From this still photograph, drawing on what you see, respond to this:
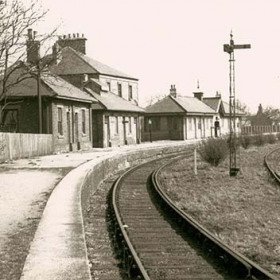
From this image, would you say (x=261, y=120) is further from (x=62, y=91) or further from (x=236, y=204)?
(x=236, y=204)

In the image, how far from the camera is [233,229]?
37.8 ft

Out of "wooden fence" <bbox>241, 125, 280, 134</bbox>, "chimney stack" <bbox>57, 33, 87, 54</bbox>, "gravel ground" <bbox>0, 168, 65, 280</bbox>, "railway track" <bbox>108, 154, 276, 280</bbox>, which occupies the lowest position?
"railway track" <bbox>108, 154, 276, 280</bbox>

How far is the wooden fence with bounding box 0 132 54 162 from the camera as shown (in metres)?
25.2

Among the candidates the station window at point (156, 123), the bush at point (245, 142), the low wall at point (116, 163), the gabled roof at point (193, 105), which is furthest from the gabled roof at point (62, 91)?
the gabled roof at point (193, 105)

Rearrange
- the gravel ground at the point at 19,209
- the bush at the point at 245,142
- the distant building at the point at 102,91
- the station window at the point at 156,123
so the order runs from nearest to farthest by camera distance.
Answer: the gravel ground at the point at 19,209, the distant building at the point at 102,91, the bush at the point at 245,142, the station window at the point at 156,123

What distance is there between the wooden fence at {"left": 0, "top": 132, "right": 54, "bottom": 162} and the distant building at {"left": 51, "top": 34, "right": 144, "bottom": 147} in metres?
9.49

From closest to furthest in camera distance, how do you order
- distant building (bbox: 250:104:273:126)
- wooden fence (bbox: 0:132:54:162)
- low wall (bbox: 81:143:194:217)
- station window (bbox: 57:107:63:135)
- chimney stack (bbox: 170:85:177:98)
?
1. low wall (bbox: 81:143:194:217)
2. wooden fence (bbox: 0:132:54:162)
3. station window (bbox: 57:107:63:135)
4. chimney stack (bbox: 170:85:177:98)
5. distant building (bbox: 250:104:273:126)

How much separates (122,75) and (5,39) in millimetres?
27854

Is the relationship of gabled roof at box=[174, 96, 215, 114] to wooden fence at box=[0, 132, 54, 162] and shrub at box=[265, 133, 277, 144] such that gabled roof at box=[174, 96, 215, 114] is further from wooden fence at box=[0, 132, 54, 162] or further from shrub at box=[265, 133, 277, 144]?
wooden fence at box=[0, 132, 54, 162]

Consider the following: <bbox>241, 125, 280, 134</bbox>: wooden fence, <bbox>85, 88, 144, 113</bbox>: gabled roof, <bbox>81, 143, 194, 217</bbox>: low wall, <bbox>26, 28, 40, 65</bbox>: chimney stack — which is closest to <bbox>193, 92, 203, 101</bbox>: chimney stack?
<bbox>241, 125, 280, 134</bbox>: wooden fence

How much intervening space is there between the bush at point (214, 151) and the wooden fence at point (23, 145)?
28.3 ft

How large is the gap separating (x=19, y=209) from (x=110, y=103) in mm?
32272

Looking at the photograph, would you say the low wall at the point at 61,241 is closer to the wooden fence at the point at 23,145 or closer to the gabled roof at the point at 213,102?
the wooden fence at the point at 23,145

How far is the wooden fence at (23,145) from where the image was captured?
25192 millimetres
